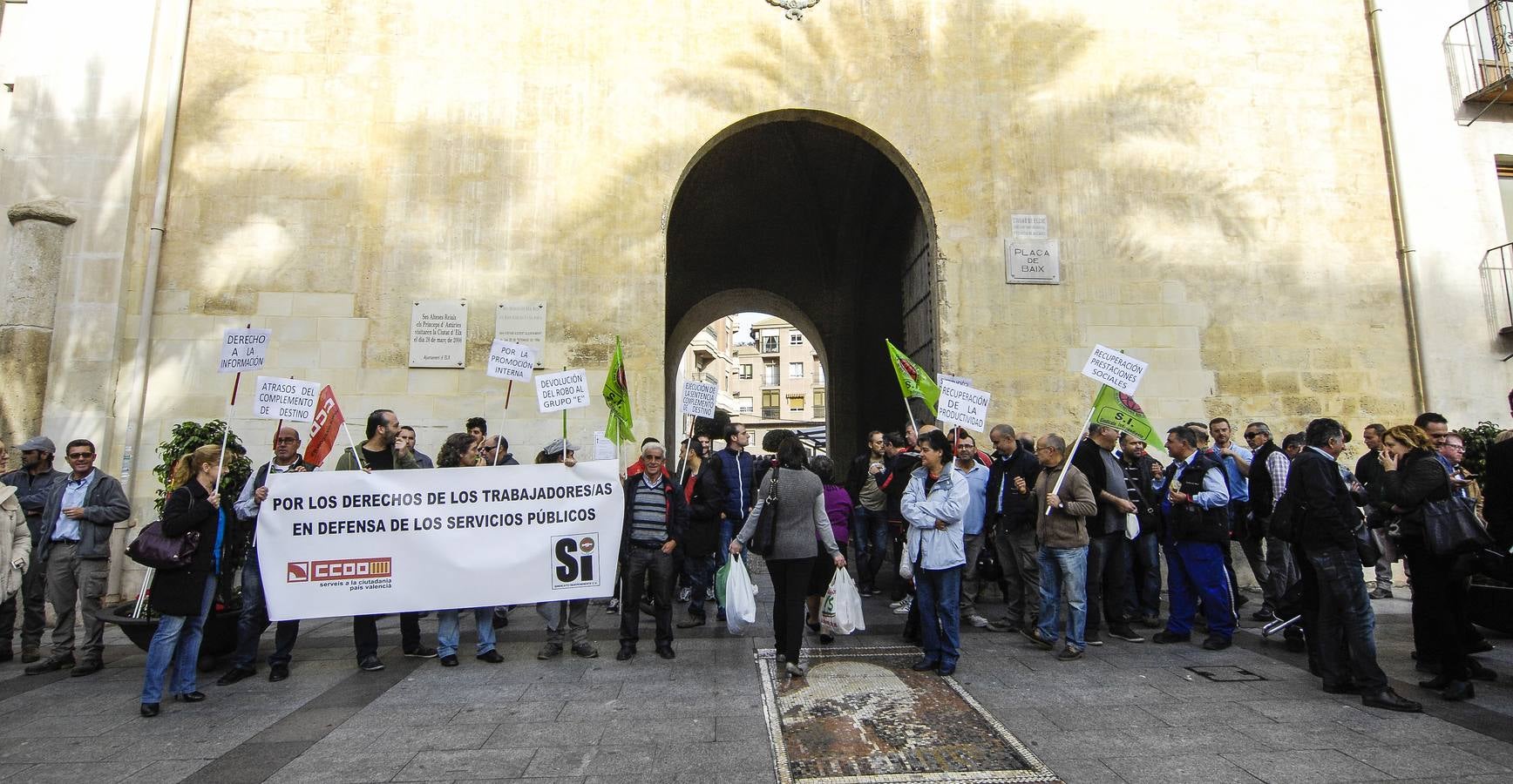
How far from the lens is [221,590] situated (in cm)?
570

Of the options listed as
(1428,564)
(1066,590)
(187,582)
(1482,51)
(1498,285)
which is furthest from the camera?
(1482,51)

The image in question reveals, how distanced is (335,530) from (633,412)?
3.74m

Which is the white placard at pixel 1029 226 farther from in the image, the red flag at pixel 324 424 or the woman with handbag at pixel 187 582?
the woman with handbag at pixel 187 582

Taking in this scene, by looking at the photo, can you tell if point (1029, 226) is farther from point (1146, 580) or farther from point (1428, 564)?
point (1428, 564)

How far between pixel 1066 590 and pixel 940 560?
1298 millimetres

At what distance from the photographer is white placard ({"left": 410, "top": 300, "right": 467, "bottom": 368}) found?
9000mm

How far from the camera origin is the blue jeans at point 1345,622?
15.8ft

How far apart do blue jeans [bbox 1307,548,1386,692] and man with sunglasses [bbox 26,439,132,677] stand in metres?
8.65

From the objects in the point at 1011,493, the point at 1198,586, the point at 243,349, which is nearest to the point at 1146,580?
the point at 1198,586

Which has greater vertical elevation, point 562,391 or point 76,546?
point 562,391

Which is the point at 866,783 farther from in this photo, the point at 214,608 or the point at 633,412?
the point at 633,412

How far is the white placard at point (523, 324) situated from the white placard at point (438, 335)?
1.34ft

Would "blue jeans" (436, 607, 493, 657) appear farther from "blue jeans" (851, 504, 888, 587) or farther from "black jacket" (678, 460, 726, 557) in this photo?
"blue jeans" (851, 504, 888, 587)

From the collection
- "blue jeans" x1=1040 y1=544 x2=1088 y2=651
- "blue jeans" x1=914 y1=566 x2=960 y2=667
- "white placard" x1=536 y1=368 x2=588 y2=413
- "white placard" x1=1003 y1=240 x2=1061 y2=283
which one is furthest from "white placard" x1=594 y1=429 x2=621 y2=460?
"white placard" x1=1003 y1=240 x2=1061 y2=283
